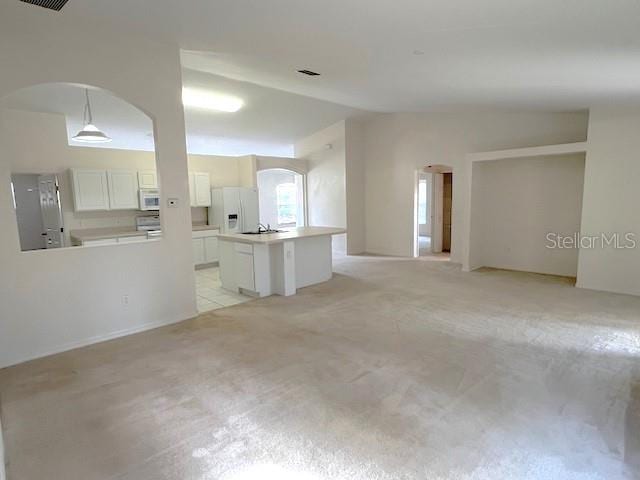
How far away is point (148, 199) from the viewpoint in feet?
21.0

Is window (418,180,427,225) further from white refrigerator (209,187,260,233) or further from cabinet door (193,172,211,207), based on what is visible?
cabinet door (193,172,211,207)

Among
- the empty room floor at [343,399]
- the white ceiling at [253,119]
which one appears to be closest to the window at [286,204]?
the white ceiling at [253,119]

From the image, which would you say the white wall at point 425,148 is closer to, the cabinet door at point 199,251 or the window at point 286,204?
the cabinet door at point 199,251

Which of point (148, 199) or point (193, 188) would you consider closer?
point (148, 199)

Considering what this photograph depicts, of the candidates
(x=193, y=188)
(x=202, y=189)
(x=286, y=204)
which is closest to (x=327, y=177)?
(x=202, y=189)

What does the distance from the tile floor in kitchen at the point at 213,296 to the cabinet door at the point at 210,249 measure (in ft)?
2.83

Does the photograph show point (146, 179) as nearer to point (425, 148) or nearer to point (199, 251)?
point (199, 251)

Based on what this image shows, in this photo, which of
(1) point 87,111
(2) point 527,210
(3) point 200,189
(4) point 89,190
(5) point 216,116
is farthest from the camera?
(3) point 200,189

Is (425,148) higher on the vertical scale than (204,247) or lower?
higher

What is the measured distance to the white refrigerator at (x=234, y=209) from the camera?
7387 mm

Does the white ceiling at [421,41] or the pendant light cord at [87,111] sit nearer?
the white ceiling at [421,41]

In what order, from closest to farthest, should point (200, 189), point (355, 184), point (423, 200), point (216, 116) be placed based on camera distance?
point (216, 116)
point (200, 189)
point (355, 184)
point (423, 200)

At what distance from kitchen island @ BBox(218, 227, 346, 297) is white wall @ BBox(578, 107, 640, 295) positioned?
12.8ft

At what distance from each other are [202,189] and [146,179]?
1.18 metres
